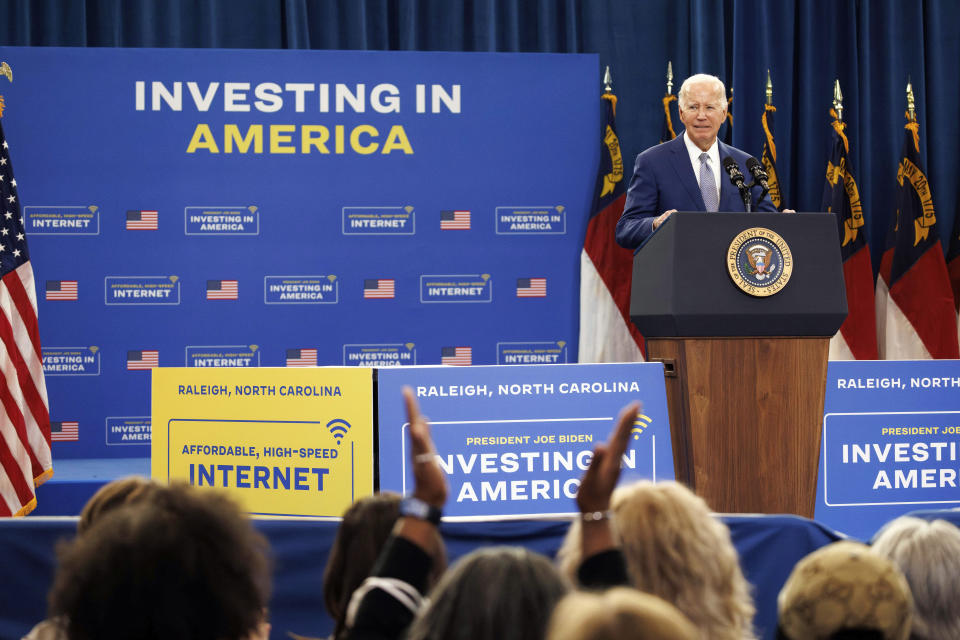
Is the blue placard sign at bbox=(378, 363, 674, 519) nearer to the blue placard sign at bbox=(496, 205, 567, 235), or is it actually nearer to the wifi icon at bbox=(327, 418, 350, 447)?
the wifi icon at bbox=(327, 418, 350, 447)

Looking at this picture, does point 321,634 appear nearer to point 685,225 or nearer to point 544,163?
point 685,225

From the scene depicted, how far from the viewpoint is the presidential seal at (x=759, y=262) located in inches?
116

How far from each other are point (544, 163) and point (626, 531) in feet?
15.8

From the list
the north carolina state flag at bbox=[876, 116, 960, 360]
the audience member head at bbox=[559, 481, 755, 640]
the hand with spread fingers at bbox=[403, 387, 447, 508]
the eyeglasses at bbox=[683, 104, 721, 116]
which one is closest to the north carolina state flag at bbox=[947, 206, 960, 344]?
the north carolina state flag at bbox=[876, 116, 960, 360]

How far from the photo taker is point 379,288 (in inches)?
236

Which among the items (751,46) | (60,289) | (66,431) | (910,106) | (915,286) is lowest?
(66,431)

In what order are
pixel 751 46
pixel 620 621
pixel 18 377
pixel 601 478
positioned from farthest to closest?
pixel 751 46, pixel 18 377, pixel 601 478, pixel 620 621

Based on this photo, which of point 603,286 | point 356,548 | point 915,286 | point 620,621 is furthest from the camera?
point 915,286

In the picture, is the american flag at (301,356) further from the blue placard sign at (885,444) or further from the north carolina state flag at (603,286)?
the blue placard sign at (885,444)

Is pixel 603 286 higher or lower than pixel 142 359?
higher

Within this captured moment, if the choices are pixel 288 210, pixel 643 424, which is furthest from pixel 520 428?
pixel 288 210

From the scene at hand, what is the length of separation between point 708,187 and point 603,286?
2.18 meters

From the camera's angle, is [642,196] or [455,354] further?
[455,354]

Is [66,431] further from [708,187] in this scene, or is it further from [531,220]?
[708,187]
